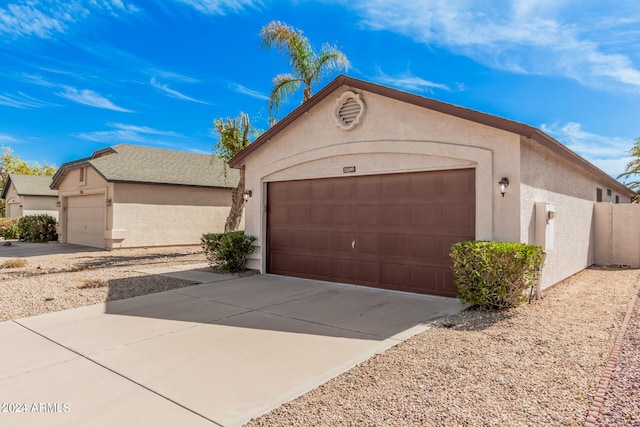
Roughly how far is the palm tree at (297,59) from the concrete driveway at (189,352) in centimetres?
925

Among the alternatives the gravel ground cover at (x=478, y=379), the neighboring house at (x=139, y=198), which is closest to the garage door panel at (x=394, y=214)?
the gravel ground cover at (x=478, y=379)

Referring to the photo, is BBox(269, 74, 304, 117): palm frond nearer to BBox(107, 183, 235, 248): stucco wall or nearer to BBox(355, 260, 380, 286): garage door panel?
BBox(107, 183, 235, 248): stucco wall

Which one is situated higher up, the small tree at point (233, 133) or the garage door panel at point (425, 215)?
the small tree at point (233, 133)

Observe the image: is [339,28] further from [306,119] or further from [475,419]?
[475,419]

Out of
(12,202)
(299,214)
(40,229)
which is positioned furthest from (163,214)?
(12,202)

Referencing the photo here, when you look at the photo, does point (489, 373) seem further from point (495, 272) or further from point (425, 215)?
point (425, 215)

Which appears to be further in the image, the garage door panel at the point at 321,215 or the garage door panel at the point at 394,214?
the garage door panel at the point at 321,215

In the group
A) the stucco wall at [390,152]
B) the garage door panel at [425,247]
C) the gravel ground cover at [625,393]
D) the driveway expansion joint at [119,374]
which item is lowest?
the driveway expansion joint at [119,374]

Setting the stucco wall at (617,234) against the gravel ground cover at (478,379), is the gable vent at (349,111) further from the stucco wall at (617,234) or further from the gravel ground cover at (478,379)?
the stucco wall at (617,234)

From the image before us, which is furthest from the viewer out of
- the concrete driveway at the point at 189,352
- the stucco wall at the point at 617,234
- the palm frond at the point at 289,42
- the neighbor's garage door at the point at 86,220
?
the neighbor's garage door at the point at 86,220

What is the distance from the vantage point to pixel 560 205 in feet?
31.2

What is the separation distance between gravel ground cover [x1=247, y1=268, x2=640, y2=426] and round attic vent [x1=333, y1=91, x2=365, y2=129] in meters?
4.93

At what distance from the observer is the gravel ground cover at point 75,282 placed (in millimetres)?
7457

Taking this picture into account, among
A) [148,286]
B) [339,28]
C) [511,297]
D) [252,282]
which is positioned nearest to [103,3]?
[339,28]
